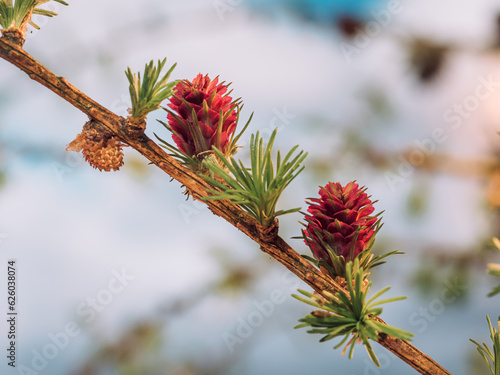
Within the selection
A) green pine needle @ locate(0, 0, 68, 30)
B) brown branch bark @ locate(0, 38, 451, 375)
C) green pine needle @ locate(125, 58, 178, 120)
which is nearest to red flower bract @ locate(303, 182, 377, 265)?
brown branch bark @ locate(0, 38, 451, 375)

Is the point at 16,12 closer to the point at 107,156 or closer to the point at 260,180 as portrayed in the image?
the point at 107,156

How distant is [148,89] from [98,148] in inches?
2.7

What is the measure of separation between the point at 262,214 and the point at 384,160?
0.65 metres

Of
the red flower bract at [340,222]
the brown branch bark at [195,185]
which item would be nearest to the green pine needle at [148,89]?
the brown branch bark at [195,185]

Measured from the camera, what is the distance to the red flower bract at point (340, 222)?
39 cm

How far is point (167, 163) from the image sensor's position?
0.37m

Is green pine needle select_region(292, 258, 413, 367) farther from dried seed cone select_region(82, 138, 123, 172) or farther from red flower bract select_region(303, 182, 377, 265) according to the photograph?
dried seed cone select_region(82, 138, 123, 172)

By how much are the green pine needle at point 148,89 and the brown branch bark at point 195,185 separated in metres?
0.02

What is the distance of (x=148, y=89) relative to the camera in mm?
369

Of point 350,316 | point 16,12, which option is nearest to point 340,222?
point 350,316

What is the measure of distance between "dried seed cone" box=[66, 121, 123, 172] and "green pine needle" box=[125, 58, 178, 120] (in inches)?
1.5

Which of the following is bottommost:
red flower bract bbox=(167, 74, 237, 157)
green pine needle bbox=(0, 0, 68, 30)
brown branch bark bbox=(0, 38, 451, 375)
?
brown branch bark bbox=(0, 38, 451, 375)

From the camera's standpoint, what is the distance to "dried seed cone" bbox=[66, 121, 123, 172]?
0.39m

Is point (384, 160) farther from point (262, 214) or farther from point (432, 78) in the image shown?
point (262, 214)
